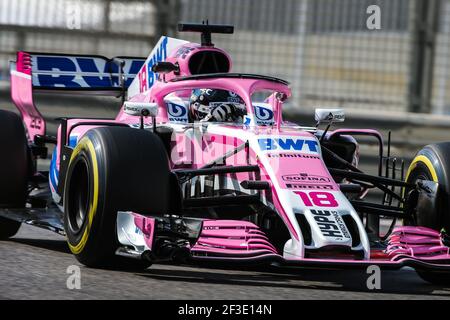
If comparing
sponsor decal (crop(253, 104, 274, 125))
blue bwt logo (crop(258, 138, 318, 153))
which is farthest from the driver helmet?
blue bwt logo (crop(258, 138, 318, 153))

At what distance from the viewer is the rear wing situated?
379 inches

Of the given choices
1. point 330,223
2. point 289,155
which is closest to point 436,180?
point 289,155

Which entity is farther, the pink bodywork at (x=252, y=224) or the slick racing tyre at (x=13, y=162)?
the slick racing tyre at (x=13, y=162)

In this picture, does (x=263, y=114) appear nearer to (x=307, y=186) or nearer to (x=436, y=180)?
(x=436, y=180)

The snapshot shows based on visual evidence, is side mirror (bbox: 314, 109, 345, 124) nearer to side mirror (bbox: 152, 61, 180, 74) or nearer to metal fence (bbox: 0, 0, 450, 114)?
side mirror (bbox: 152, 61, 180, 74)

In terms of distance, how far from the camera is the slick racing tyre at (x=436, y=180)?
298 inches

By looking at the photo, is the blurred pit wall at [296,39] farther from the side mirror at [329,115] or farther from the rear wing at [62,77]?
the side mirror at [329,115]

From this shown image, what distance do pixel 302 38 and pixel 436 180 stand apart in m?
5.16

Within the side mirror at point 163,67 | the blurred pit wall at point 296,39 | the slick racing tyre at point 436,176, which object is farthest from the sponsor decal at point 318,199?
the blurred pit wall at point 296,39

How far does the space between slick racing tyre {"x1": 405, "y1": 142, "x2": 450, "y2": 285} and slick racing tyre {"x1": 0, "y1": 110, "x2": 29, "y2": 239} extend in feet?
8.96

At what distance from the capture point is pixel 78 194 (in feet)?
24.7

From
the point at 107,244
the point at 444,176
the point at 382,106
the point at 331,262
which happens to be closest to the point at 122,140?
→ the point at 107,244

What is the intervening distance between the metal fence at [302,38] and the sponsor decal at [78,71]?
92.2 inches

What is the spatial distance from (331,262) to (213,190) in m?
1.43
